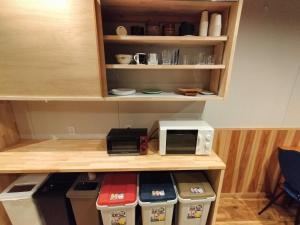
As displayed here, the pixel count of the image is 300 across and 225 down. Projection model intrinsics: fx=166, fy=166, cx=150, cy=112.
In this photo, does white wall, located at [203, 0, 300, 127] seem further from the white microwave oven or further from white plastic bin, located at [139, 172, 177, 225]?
white plastic bin, located at [139, 172, 177, 225]

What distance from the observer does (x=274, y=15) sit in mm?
1505

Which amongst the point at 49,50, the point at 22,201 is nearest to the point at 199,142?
the point at 49,50

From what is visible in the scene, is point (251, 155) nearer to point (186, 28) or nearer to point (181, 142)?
point (181, 142)

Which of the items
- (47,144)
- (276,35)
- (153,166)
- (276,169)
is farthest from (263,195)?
(47,144)

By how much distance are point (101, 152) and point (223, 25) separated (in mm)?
1447

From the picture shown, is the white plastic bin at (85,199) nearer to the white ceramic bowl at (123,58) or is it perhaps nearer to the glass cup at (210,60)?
the white ceramic bowl at (123,58)

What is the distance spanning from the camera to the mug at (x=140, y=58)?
1.28m

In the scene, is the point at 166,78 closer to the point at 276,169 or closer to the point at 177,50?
the point at 177,50

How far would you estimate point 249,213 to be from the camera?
6.03 feet

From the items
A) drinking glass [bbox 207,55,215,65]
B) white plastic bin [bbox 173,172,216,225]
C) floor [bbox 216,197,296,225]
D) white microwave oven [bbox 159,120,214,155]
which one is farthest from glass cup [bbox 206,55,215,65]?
floor [bbox 216,197,296,225]

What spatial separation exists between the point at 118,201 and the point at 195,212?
0.65 metres

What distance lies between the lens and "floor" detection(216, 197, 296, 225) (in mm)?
1750

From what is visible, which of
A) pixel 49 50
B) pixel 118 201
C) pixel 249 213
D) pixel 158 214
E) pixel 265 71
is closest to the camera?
pixel 49 50

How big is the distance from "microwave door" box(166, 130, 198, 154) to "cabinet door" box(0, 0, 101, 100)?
27.6 inches
